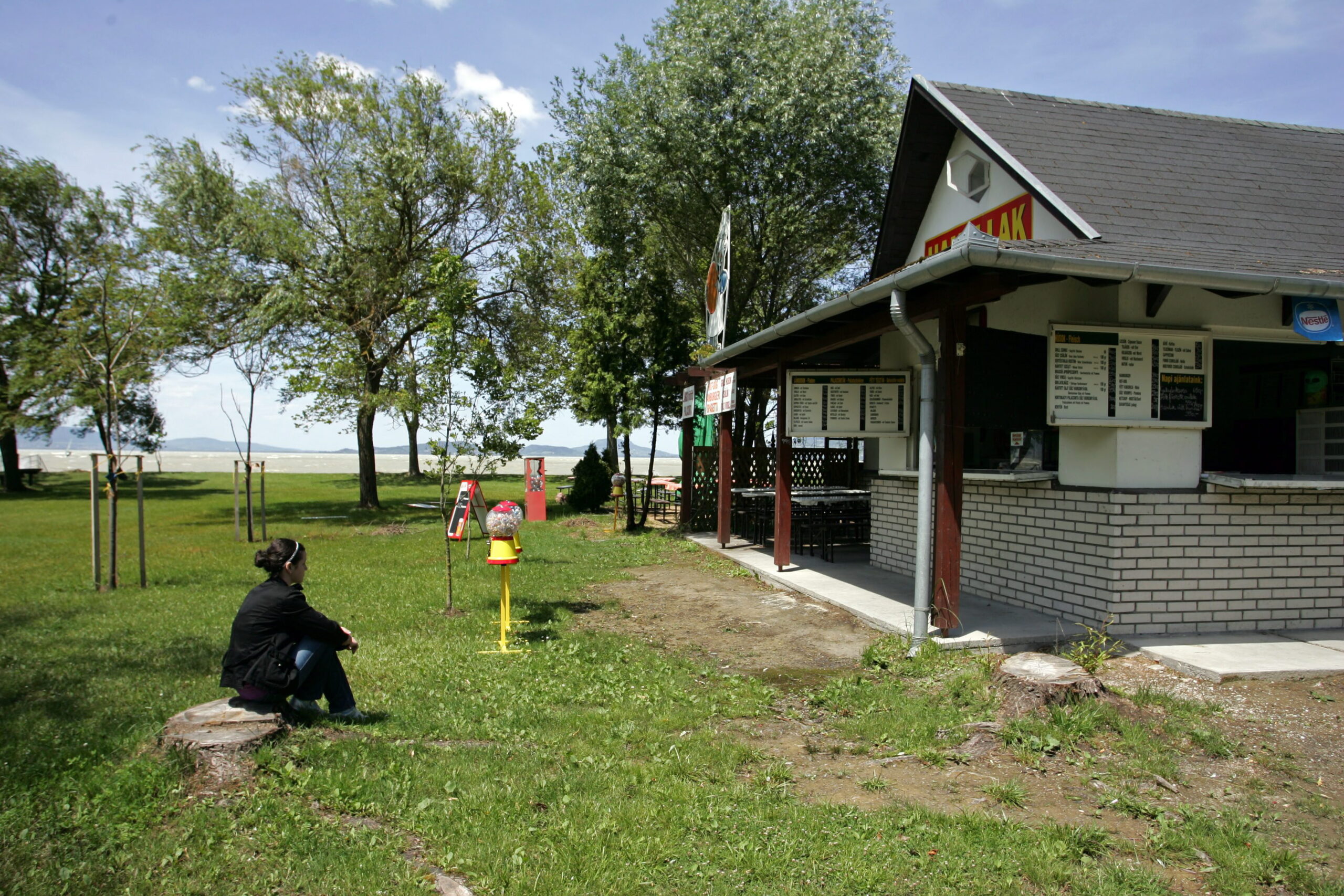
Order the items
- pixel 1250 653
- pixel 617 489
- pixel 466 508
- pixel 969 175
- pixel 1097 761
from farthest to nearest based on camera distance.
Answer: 1. pixel 617 489
2. pixel 969 175
3. pixel 466 508
4. pixel 1250 653
5. pixel 1097 761

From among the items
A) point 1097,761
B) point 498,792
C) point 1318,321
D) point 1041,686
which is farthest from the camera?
point 1318,321

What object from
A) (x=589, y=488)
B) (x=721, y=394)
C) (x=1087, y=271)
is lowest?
(x=589, y=488)

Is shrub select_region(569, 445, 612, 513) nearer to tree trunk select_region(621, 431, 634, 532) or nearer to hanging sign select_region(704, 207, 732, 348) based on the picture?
tree trunk select_region(621, 431, 634, 532)

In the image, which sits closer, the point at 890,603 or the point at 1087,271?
the point at 1087,271

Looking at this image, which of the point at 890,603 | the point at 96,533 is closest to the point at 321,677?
the point at 890,603

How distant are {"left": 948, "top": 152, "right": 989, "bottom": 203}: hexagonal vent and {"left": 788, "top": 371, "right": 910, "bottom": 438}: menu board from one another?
2151 mm

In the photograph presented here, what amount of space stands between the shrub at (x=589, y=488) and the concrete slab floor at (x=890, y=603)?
820 cm

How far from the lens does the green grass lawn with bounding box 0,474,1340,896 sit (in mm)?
3094

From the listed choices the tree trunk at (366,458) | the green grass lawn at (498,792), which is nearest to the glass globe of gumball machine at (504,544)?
the green grass lawn at (498,792)

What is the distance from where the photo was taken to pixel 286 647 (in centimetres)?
432

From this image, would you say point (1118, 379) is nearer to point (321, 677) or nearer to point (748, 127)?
point (321, 677)

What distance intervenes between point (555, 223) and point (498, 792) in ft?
66.8

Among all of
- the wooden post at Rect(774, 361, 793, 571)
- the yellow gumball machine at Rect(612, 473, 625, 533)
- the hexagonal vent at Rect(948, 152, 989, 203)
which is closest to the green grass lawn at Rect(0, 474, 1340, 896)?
the wooden post at Rect(774, 361, 793, 571)

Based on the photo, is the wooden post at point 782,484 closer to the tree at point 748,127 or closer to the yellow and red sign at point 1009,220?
the yellow and red sign at point 1009,220
